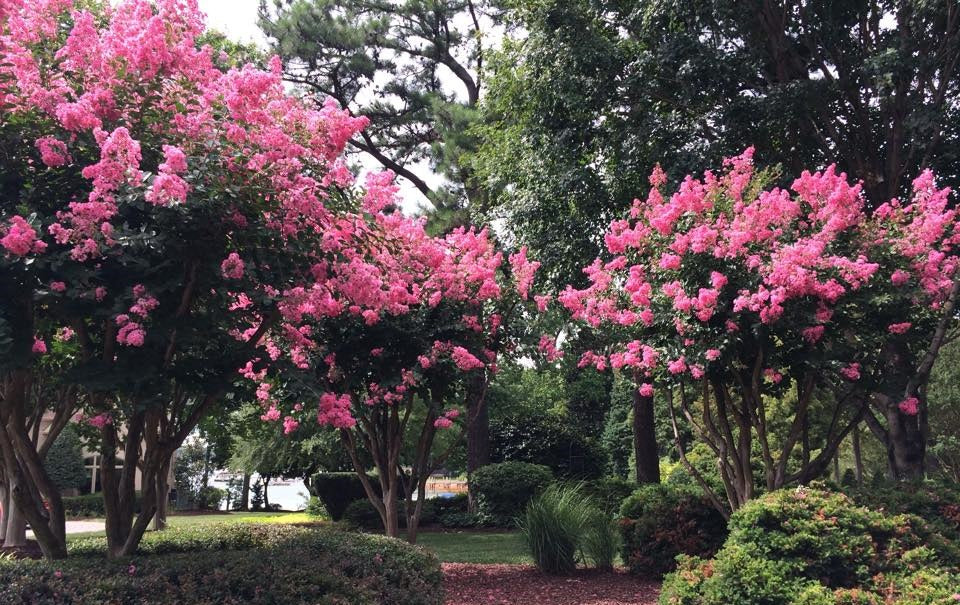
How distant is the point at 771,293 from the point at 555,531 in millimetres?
3575

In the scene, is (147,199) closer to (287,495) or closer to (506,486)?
(506,486)

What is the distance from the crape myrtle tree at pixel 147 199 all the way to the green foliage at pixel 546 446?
14173 millimetres

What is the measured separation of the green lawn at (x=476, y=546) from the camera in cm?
962

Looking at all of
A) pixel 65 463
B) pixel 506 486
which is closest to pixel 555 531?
pixel 506 486

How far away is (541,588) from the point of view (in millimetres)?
7121

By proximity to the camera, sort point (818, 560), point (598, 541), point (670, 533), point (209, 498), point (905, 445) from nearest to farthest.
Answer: point (818, 560)
point (670, 533)
point (598, 541)
point (905, 445)
point (209, 498)

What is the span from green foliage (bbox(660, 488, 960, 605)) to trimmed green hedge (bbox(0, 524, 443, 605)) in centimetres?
187

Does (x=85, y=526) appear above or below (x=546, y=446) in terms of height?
below

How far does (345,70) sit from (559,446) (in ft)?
33.8

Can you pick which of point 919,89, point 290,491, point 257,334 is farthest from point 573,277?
point 290,491

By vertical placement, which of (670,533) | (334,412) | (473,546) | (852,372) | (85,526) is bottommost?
(85,526)

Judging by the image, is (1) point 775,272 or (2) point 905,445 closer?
(1) point 775,272

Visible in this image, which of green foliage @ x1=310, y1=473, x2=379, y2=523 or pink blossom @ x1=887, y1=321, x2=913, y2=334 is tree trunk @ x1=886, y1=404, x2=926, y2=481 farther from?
green foliage @ x1=310, y1=473, x2=379, y2=523

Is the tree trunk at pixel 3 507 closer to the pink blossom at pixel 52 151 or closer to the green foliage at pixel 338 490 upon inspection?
the green foliage at pixel 338 490
